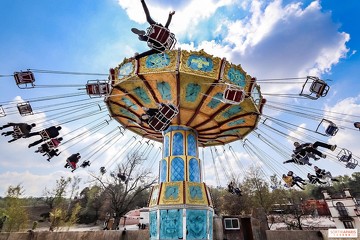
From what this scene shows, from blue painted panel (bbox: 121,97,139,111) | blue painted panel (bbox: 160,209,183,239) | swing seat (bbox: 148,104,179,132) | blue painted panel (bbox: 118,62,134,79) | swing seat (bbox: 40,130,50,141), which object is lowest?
blue painted panel (bbox: 160,209,183,239)

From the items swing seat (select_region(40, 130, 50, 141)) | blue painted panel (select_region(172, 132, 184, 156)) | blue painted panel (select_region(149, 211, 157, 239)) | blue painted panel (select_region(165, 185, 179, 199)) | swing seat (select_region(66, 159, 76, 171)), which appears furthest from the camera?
blue painted panel (select_region(172, 132, 184, 156))

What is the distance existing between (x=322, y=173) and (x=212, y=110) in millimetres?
6832

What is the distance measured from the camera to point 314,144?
1053 cm

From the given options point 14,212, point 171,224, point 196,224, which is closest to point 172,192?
point 171,224

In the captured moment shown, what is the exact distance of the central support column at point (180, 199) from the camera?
362 inches

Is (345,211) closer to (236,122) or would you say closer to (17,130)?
(236,122)

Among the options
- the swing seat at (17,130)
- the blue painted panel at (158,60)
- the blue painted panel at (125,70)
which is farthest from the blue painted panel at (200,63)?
the swing seat at (17,130)

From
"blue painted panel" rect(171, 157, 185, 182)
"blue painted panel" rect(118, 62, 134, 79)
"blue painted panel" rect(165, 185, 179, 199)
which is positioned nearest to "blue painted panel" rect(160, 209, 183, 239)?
"blue painted panel" rect(165, 185, 179, 199)

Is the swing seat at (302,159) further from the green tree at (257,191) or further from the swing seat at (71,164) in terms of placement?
the green tree at (257,191)

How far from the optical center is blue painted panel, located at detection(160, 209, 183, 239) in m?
9.07

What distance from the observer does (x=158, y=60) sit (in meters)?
8.79

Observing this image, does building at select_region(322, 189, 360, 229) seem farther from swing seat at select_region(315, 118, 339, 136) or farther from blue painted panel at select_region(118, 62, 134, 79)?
blue painted panel at select_region(118, 62, 134, 79)

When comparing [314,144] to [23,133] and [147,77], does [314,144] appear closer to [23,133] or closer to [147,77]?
[147,77]

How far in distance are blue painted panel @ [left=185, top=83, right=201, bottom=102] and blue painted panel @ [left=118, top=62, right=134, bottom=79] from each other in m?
2.45
